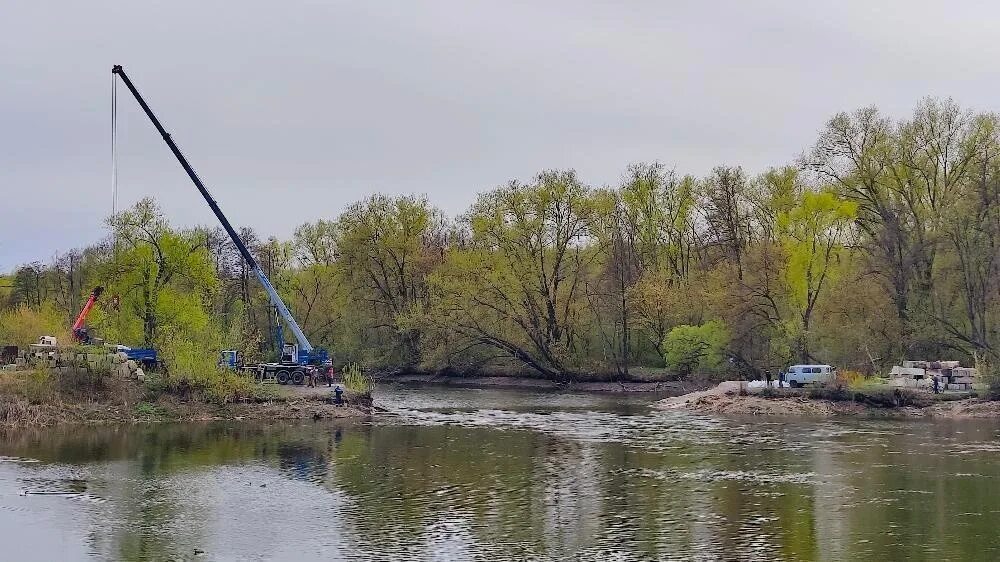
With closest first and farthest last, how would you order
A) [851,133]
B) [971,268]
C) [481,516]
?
[481,516] → [971,268] → [851,133]

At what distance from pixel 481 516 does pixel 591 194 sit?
60013 mm

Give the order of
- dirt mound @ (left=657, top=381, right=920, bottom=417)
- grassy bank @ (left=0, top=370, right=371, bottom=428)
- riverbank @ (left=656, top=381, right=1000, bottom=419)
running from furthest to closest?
dirt mound @ (left=657, top=381, right=920, bottom=417)
riverbank @ (left=656, top=381, right=1000, bottom=419)
grassy bank @ (left=0, top=370, right=371, bottom=428)

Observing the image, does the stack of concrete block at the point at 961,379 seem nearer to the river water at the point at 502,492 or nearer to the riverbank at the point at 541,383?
the river water at the point at 502,492

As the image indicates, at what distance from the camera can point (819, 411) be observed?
2275 inches

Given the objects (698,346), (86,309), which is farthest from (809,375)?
(86,309)

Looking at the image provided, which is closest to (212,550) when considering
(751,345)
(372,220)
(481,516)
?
(481,516)

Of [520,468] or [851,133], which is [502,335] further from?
[520,468]

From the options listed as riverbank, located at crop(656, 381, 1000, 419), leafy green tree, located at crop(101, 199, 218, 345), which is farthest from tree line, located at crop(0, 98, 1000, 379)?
riverbank, located at crop(656, 381, 1000, 419)

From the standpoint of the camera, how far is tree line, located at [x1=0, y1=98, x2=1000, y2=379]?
215 feet

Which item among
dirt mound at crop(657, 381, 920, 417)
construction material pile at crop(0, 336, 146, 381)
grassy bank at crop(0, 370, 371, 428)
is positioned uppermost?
construction material pile at crop(0, 336, 146, 381)

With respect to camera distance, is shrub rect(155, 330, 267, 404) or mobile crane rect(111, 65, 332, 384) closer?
shrub rect(155, 330, 267, 404)

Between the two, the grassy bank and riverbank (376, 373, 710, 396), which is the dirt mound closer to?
riverbank (376, 373, 710, 396)

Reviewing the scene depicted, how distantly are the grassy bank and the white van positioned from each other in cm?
2619

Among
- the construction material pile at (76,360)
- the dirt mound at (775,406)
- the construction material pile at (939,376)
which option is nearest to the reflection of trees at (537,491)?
the construction material pile at (76,360)
